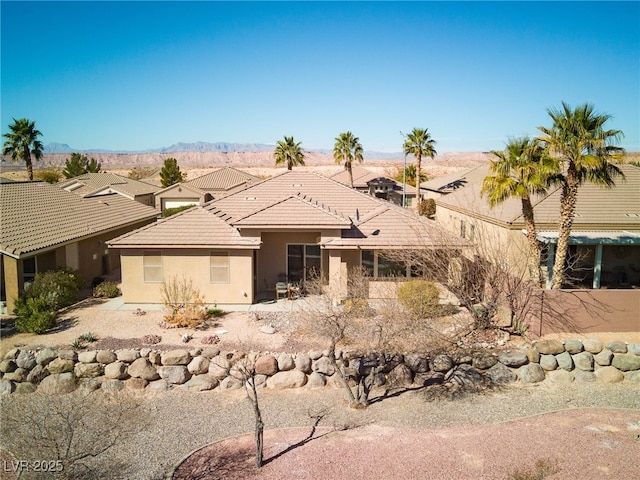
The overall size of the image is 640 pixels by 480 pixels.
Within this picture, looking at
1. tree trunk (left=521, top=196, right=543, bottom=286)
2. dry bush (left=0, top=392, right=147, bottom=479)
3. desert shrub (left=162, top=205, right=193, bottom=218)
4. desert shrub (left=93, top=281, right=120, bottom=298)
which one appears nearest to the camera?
dry bush (left=0, top=392, right=147, bottom=479)

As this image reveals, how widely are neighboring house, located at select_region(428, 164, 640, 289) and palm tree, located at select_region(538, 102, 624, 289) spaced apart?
126 inches

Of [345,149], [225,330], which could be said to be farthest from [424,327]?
[345,149]

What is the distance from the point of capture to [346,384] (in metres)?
13.5

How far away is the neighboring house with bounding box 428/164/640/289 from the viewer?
2030 centimetres

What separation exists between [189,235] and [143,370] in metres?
7.55

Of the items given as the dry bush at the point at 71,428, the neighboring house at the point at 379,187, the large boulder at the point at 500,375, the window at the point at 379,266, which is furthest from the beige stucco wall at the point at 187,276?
the neighboring house at the point at 379,187

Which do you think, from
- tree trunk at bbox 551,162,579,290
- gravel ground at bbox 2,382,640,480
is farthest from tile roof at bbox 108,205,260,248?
tree trunk at bbox 551,162,579,290

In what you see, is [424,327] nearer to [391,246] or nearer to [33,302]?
[391,246]

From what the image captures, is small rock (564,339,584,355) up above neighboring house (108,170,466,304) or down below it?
below

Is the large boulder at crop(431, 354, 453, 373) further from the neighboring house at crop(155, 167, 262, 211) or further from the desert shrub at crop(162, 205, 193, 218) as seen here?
the neighboring house at crop(155, 167, 262, 211)

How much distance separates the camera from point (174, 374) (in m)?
14.5

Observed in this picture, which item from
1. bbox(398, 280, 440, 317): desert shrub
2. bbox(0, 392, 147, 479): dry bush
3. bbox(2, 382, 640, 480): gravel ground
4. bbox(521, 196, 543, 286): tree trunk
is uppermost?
bbox(521, 196, 543, 286): tree trunk

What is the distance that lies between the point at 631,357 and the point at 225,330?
43.7 feet

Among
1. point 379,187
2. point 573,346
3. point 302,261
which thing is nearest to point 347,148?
point 379,187
